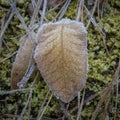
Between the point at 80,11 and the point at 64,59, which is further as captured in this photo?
the point at 80,11

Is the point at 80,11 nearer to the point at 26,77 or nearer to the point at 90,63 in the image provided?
the point at 90,63

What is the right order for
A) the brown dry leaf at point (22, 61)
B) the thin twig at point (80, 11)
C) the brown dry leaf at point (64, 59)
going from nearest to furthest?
1. the brown dry leaf at point (64, 59)
2. the brown dry leaf at point (22, 61)
3. the thin twig at point (80, 11)

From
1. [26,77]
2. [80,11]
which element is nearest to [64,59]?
[26,77]


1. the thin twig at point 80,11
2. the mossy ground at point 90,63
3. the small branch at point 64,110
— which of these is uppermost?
the thin twig at point 80,11

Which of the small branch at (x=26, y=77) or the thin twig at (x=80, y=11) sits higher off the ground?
the thin twig at (x=80, y=11)

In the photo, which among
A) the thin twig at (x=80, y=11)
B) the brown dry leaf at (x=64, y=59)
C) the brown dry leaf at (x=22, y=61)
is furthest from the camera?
the thin twig at (x=80, y=11)

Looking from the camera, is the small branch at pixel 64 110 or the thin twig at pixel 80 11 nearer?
the small branch at pixel 64 110

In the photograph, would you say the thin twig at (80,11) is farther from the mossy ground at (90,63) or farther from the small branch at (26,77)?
the small branch at (26,77)

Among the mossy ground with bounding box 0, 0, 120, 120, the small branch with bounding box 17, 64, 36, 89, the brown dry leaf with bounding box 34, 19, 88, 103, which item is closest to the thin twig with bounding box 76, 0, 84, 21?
the mossy ground with bounding box 0, 0, 120, 120

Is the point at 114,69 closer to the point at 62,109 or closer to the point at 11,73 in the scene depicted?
the point at 62,109

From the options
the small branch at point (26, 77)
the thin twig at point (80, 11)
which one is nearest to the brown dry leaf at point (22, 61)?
the small branch at point (26, 77)
